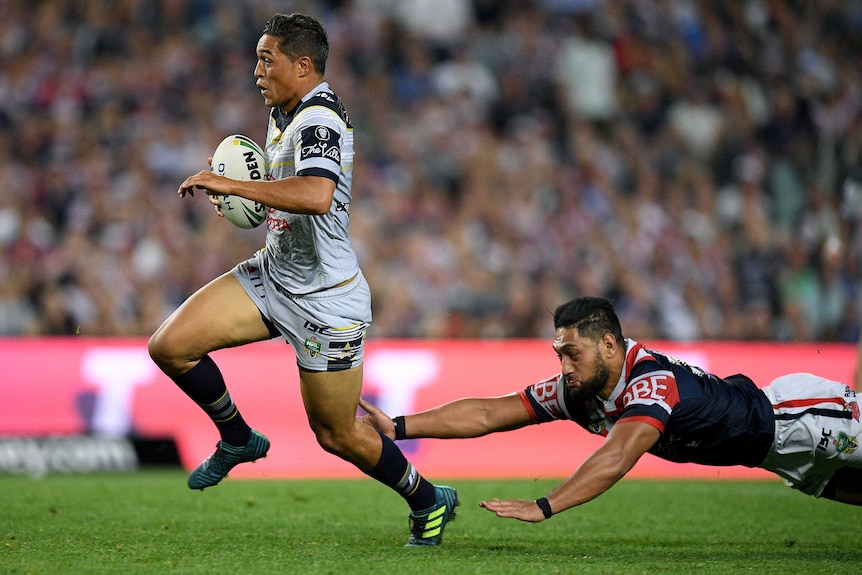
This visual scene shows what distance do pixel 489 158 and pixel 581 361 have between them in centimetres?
838

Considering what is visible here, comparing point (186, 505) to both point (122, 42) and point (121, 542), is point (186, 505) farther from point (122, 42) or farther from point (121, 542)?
point (122, 42)

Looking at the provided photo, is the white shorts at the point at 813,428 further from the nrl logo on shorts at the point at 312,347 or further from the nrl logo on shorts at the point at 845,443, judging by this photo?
the nrl logo on shorts at the point at 312,347

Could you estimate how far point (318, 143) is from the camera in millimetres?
5023

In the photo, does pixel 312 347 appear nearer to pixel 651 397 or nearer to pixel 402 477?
pixel 402 477

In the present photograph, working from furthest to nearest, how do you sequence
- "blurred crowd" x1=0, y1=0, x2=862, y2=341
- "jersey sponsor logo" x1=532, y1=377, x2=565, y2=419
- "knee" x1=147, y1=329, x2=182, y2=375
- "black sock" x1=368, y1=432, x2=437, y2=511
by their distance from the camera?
"blurred crowd" x1=0, y1=0, x2=862, y2=341, "jersey sponsor logo" x1=532, y1=377, x2=565, y2=419, "black sock" x1=368, y1=432, x2=437, y2=511, "knee" x1=147, y1=329, x2=182, y2=375

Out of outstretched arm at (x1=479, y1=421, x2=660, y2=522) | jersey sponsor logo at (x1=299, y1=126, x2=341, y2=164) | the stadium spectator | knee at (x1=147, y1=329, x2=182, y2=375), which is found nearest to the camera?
outstretched arm at (x1=479, y1=421, x2=660, y2=522)

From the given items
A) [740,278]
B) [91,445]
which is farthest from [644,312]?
[91,445]

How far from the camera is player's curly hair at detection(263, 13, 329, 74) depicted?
525cm

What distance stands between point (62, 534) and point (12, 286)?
5717 millimetres

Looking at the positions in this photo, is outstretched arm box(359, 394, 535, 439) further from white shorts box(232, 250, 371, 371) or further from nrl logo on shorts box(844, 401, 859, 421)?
nrl logo on shorts box(844, 401, 859, 421)

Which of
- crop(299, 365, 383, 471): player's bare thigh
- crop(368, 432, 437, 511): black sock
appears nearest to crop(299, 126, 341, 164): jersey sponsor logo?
crop(299, 365, 383, 471): player's bare thigh

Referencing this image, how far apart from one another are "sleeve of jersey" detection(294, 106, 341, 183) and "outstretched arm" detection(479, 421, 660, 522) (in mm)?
1698

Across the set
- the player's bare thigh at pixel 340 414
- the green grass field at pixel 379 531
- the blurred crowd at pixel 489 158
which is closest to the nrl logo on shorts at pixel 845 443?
the green grass field at pixel 379 531

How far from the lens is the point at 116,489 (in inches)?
305
